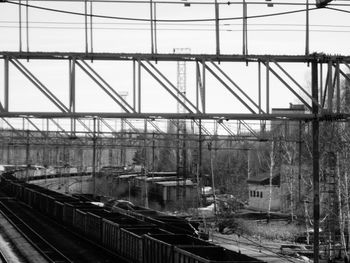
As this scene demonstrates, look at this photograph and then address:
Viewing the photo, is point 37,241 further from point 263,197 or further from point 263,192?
point 263,197

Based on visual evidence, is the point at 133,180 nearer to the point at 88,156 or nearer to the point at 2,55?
the point at 2,55

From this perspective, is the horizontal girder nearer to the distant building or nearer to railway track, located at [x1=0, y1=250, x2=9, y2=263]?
railway track, located at [x1=0, y1=250, x2=9, y2=263]

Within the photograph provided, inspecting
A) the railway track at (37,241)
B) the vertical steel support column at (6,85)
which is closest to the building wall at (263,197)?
the railway track at (37,241)

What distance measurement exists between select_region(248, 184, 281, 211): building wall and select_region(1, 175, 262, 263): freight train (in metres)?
28.1

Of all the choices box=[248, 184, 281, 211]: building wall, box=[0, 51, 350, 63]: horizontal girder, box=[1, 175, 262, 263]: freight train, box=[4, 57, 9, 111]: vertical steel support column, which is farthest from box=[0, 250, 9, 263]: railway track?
box=[248, 184, 281, 211]: building wall

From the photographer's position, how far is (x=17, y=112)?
18.0m

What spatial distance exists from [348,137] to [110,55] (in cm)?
2079

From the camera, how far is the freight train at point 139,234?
17641 millimetres

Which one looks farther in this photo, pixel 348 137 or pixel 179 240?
pixel 348 137

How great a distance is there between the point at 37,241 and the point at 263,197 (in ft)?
136

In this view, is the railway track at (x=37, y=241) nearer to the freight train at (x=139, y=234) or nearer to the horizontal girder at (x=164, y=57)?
the freight train at (x=139, y=234)

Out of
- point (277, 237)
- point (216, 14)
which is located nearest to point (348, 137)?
point (277, 237)

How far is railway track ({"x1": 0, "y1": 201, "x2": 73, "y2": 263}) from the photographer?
25.5 meters

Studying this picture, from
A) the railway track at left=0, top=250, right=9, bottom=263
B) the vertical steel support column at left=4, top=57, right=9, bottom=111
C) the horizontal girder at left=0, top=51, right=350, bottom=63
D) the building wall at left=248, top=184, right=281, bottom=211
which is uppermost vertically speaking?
the horizontal girder at left=0, top=51, right=350, bottom=63
